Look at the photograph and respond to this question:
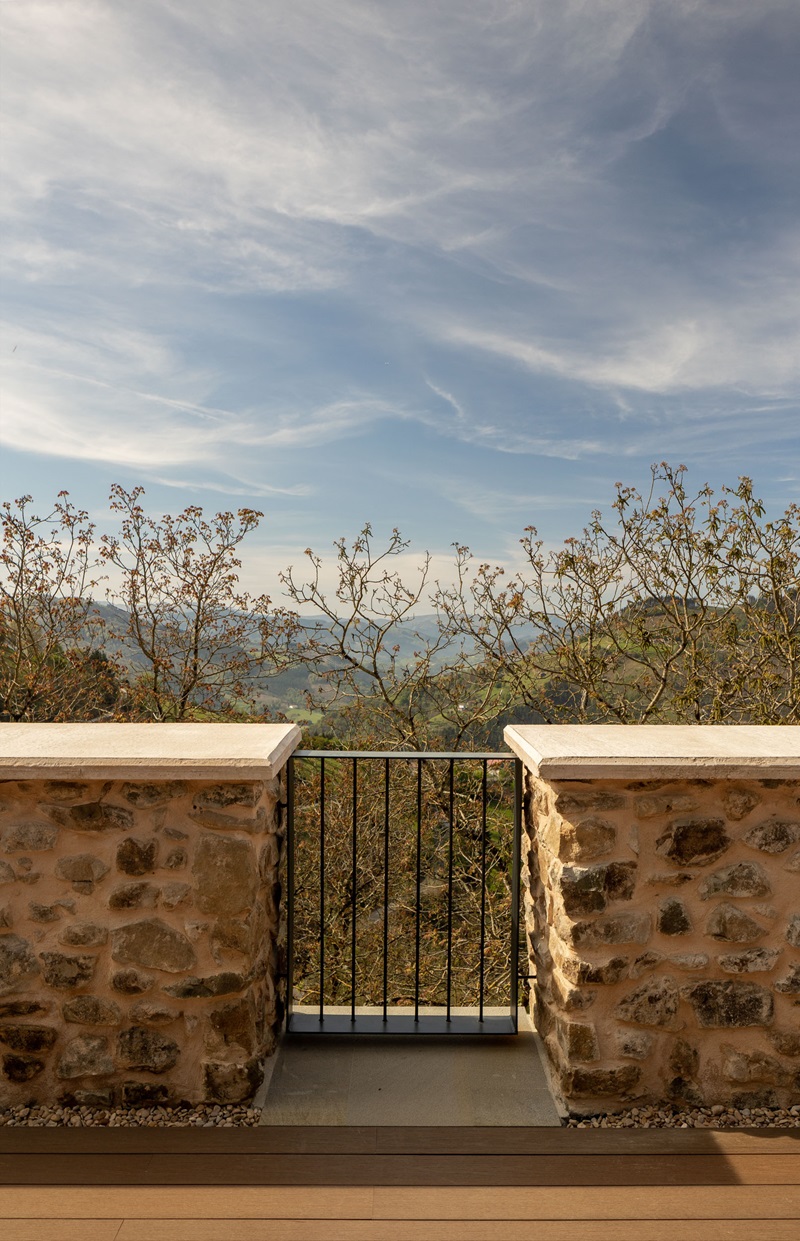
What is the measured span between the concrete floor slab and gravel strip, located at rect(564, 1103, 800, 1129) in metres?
0.12

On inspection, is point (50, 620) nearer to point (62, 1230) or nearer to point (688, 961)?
point (62, 1230)

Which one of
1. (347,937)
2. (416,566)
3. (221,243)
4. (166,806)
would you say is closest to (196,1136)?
(166,806)

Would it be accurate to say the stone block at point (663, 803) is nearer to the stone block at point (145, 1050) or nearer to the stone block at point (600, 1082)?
the stone block at point (600, 1082)

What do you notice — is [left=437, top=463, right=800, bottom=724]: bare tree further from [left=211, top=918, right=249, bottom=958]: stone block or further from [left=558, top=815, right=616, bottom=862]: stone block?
[left=211, top=918, right=249, bottom=958]: stone block

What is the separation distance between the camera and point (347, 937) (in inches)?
194

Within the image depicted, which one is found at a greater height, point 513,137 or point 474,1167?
point 513,137

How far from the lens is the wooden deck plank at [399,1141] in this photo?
188cm

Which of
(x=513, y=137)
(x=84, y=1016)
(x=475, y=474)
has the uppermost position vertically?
(x=513, y=137)

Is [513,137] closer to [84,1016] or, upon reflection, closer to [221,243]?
[221,243]

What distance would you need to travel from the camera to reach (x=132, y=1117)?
2014 mm

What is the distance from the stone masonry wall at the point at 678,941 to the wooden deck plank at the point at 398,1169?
8.2 inches

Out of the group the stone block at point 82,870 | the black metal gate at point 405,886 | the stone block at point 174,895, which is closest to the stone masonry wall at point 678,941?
the stone block at point 174,895

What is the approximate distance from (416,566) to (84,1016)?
337 centimetres

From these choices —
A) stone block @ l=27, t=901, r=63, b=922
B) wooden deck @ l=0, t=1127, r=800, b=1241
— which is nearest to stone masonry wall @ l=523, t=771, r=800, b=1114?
wooden deck @ l=0, t=1127, r=800, b=1241
